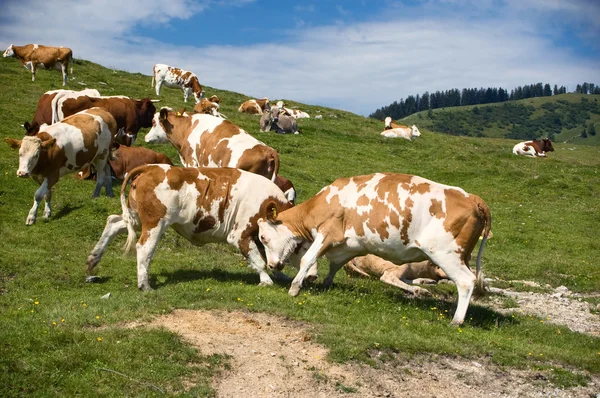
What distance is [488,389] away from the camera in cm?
902

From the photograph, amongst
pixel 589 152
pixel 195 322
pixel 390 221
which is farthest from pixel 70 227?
pixel 589 152

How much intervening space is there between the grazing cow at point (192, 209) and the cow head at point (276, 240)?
0.65ft

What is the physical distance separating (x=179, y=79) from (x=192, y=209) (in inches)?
1313

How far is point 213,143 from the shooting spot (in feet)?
55.7

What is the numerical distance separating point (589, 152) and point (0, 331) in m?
59.8

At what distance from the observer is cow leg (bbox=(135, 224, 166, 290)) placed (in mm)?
12320

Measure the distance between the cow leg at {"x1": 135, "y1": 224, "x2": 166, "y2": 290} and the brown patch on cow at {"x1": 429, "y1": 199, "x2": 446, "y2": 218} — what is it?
486 cm

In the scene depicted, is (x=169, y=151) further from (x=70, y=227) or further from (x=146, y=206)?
(x=146, y=206)

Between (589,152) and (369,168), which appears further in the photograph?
(589,152)

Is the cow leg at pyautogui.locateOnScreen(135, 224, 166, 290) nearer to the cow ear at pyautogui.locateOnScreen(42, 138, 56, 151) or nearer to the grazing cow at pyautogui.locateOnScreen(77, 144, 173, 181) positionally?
the cow ear at pyautogui.locateOnScreen(42, 138, 56, 151)

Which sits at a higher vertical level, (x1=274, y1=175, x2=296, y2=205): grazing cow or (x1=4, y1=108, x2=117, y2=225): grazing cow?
(x1=4, y1=108, x2=117, y2=225): grazing cow

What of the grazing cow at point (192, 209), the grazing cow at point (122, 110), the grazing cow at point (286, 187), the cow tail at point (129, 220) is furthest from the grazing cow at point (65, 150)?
the grazing cow at point (286, 187)

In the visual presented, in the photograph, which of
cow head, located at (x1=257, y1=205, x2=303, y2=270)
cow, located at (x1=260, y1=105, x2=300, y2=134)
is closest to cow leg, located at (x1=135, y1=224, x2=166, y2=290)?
cow head, located at (x1=257, y1=205, x2=303, y2=270)

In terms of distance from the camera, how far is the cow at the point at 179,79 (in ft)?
143
